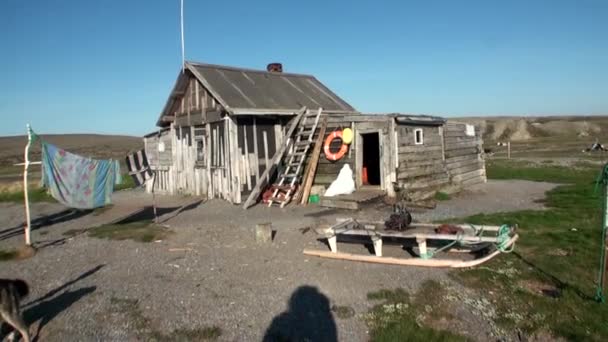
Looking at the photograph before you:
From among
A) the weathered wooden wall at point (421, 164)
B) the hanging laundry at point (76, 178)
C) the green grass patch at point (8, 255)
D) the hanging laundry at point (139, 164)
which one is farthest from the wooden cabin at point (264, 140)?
the green grass patch at point (8, 255)

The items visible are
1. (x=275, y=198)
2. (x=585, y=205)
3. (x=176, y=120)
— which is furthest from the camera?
(x=176, y=120)

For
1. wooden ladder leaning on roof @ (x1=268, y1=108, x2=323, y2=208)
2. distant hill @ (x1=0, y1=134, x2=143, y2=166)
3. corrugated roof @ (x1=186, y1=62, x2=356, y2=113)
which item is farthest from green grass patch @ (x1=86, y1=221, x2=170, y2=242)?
distant hill @ (x1=0, y1=134, x2=143, y2=166)

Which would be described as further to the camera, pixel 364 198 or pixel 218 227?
pixel 364 198

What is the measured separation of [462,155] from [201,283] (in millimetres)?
14663

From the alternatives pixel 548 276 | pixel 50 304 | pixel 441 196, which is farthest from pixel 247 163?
pixel 548 276

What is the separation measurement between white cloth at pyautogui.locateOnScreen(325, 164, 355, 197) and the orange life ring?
A: 0.45 metres

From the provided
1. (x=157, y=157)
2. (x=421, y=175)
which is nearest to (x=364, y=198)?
(x=421, y=175)

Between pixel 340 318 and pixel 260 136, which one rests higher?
pixel 260 136

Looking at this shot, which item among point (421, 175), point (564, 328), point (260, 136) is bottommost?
point (564, 328)

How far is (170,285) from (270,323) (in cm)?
236

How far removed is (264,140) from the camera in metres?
16.8

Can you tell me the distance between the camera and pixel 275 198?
50.8 feet

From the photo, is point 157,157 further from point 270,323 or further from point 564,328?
point 564,328

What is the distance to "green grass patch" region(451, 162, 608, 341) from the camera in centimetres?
562
